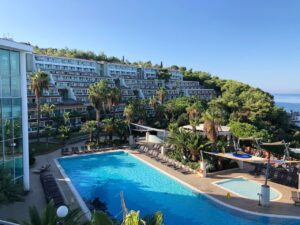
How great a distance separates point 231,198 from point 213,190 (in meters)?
1.76

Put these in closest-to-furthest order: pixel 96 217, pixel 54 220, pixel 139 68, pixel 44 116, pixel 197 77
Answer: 1. pixel 96 217
2. pixel 54 220
3. pixel 44 116
4. pixel 139 68
5. pixel 197 77

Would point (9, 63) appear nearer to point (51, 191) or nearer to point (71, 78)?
point (51, 191)

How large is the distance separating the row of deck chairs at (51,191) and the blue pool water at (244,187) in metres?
12.1

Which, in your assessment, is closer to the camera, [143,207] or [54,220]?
[54,220]

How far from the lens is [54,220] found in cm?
866

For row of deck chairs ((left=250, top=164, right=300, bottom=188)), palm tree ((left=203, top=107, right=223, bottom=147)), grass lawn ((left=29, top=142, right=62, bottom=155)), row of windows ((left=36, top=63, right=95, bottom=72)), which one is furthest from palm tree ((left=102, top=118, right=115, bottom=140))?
row of windows ((left=36, top=63, right=95, bottom=72))

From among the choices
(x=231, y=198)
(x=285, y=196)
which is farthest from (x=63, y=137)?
(x=285, y=196)

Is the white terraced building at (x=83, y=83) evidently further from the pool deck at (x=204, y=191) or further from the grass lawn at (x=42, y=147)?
the pool deck at (x=204, y=191)

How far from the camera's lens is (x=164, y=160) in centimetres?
2939

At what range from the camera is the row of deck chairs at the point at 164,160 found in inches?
1017

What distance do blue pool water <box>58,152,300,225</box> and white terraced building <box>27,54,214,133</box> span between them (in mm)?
20237

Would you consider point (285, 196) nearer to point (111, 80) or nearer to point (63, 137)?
point (63, 137)

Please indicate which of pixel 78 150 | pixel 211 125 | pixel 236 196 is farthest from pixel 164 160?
pixel 78 150

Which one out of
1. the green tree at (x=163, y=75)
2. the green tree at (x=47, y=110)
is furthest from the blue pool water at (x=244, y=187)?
the green tree at (x=163, y=75)
